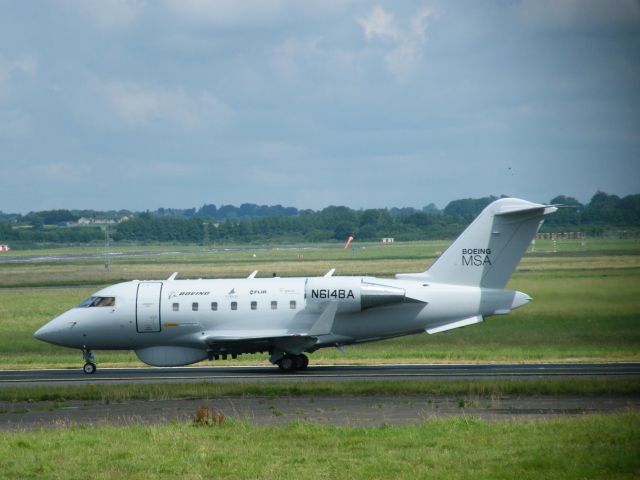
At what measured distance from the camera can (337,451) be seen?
19016mm

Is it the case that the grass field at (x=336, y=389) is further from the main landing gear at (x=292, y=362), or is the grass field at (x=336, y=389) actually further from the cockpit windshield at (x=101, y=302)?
the cockpit windshield at (x=101, y=302)

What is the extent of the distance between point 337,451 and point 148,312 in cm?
1876

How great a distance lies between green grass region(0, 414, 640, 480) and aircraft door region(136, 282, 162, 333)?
1422cm

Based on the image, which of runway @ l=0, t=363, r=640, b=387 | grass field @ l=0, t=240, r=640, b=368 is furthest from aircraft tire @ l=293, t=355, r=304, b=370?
grass field @ l=0, t=240, r=640, b=368

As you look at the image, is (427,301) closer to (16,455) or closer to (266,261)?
(16,455)

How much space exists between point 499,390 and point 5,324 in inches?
1452

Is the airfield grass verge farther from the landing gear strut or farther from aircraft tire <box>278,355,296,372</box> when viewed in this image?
the landing gear strut

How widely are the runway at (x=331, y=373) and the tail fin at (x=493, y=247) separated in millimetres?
3140

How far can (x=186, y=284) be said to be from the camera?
122 feet

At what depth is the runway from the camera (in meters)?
32.6

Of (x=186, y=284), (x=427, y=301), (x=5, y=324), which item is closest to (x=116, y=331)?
(x=186, y=284)

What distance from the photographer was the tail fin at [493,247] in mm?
35719

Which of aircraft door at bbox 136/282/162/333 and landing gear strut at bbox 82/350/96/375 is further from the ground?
aircraft door at bbox 136/282/162/333

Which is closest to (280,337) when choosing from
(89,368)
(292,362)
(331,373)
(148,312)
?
(292,362)
